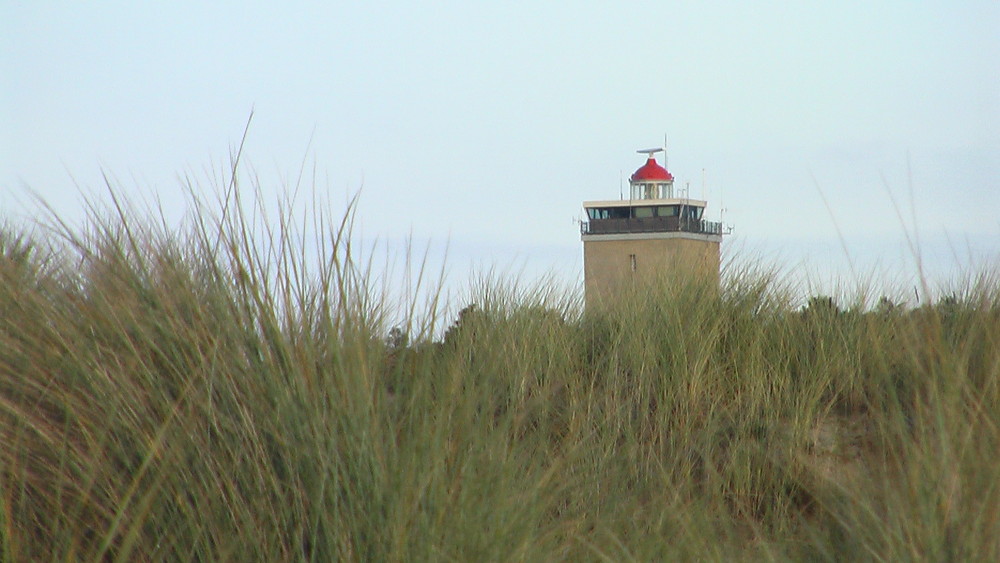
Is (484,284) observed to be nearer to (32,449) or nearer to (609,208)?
(32,449)

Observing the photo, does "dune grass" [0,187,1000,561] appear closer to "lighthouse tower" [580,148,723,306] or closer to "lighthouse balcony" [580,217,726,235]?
"lighthouse tower" [580,148,723,306]

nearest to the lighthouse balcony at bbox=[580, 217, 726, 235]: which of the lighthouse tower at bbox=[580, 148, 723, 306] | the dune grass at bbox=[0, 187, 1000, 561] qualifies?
the lighthouse tower at bbox=[580, 148, 723, 306]

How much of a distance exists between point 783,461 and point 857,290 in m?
1.68

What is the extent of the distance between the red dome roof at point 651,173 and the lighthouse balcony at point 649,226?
1762mm

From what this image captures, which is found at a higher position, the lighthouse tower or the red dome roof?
the red dome roof

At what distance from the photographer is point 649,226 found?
38.0 metres

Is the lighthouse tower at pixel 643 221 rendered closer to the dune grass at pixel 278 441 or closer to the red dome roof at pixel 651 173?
the red dome roof at pixel 651 173

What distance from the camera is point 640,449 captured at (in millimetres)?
4137

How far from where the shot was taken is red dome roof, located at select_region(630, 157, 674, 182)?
129 ft

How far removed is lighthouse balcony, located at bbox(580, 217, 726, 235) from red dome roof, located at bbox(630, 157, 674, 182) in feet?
5.78

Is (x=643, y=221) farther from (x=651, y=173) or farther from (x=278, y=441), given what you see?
(x=278, y=441)

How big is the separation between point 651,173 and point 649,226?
2.47 m

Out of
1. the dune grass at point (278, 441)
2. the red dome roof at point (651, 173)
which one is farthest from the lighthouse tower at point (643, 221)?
the dune grass at point (278, 441)

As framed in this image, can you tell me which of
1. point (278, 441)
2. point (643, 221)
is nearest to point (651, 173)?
point (643, 221)
